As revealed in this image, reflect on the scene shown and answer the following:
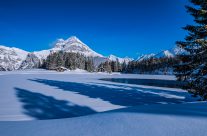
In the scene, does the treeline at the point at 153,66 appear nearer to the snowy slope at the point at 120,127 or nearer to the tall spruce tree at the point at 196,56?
the tall spruce tree at the point at 196,56

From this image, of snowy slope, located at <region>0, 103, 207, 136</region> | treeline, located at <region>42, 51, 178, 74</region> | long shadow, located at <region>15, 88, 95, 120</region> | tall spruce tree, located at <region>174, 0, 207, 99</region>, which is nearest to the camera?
snowy slope, located at <region>0, 103, 207, 136</region>

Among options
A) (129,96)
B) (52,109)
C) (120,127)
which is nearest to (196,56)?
(129,96)

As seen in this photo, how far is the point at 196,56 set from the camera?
1435 centimetres

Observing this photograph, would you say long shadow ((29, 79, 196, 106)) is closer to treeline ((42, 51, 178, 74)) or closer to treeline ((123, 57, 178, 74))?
treeline ((42, 51, 178, 74))

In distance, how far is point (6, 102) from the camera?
13.2m

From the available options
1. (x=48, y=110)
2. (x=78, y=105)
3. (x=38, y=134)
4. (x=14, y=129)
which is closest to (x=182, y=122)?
(x=38, y=134)

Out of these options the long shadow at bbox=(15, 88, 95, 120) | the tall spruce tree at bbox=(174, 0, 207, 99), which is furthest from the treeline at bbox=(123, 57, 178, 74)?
the long shadow at bbox=(15, 88, 95, 120)

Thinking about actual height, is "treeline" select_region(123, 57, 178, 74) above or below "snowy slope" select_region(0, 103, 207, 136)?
above

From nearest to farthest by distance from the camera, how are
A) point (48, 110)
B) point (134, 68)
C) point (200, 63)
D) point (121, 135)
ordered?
point (121, 135) < point (48, 110) < point (200, 63) < point (134, 68)

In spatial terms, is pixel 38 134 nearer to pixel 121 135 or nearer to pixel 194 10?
pixel 121 135

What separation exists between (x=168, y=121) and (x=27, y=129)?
3033 mm

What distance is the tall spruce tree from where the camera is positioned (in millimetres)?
13875

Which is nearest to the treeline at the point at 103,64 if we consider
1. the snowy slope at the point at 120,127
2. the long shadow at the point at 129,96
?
the long shadow at the point at 129,96

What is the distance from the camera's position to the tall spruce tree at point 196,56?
1388 cm
